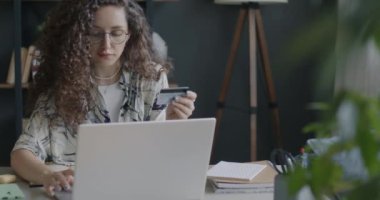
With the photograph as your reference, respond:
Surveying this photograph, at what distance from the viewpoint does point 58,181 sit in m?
1.36

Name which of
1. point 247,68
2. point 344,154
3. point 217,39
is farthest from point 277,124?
point 344,154

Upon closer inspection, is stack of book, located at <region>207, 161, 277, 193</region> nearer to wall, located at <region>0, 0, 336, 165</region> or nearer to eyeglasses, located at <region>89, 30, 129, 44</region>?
eyeglasses, located at <region>89, 30, 129, 44</region>

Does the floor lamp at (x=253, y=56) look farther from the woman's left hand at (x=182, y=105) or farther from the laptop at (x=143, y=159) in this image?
the laptop at (x=143, y=159)

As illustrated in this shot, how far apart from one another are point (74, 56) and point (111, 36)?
0.14 metres

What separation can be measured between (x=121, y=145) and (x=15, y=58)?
2.17 m

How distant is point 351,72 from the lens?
0.23m

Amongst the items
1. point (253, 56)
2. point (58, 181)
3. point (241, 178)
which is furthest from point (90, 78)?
point (253, 56)

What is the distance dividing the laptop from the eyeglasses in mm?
708

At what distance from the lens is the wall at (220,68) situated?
3.50 meters

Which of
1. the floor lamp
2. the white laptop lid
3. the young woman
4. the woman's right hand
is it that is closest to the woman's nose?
the young woman

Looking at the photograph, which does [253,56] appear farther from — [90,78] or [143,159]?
[143,159]

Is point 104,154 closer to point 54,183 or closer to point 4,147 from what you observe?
point 54,183

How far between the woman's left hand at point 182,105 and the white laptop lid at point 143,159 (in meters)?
0.46

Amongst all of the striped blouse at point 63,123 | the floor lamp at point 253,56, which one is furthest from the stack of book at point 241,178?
the floor lamp at point 253,56
